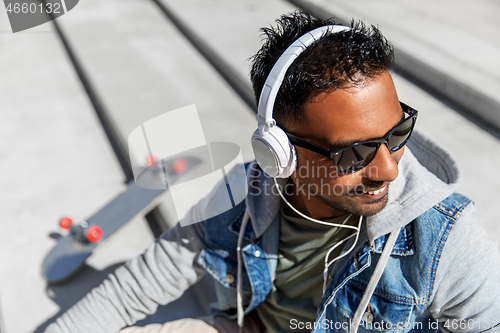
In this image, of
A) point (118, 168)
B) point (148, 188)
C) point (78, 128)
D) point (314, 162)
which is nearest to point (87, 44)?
point (78, 128)

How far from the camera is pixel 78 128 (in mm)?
3330

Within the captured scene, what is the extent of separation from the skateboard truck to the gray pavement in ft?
0.28

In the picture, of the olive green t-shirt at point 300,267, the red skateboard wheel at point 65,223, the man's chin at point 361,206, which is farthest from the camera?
the red skateboard wheel at point 65,223

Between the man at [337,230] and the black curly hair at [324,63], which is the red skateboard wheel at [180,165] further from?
the black curly hair at [324,63]

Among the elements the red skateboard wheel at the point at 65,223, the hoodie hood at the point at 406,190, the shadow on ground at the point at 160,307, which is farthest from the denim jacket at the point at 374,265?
the red skateboard wheel at the point at 65,223

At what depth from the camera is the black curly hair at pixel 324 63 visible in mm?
1061

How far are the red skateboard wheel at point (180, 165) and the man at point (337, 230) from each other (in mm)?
562

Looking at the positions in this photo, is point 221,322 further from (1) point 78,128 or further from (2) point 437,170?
(1) point 78,128

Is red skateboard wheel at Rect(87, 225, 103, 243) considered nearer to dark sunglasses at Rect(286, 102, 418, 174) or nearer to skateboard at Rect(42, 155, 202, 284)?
skateboard at Rect(42, 155, 202, 284)

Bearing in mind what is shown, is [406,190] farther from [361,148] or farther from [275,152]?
[275,152]

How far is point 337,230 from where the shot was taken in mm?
1298

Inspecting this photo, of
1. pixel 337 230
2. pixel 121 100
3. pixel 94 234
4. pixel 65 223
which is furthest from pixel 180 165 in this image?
pixel 121 100

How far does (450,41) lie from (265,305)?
8.70 ft

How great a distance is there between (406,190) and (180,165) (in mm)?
1212
